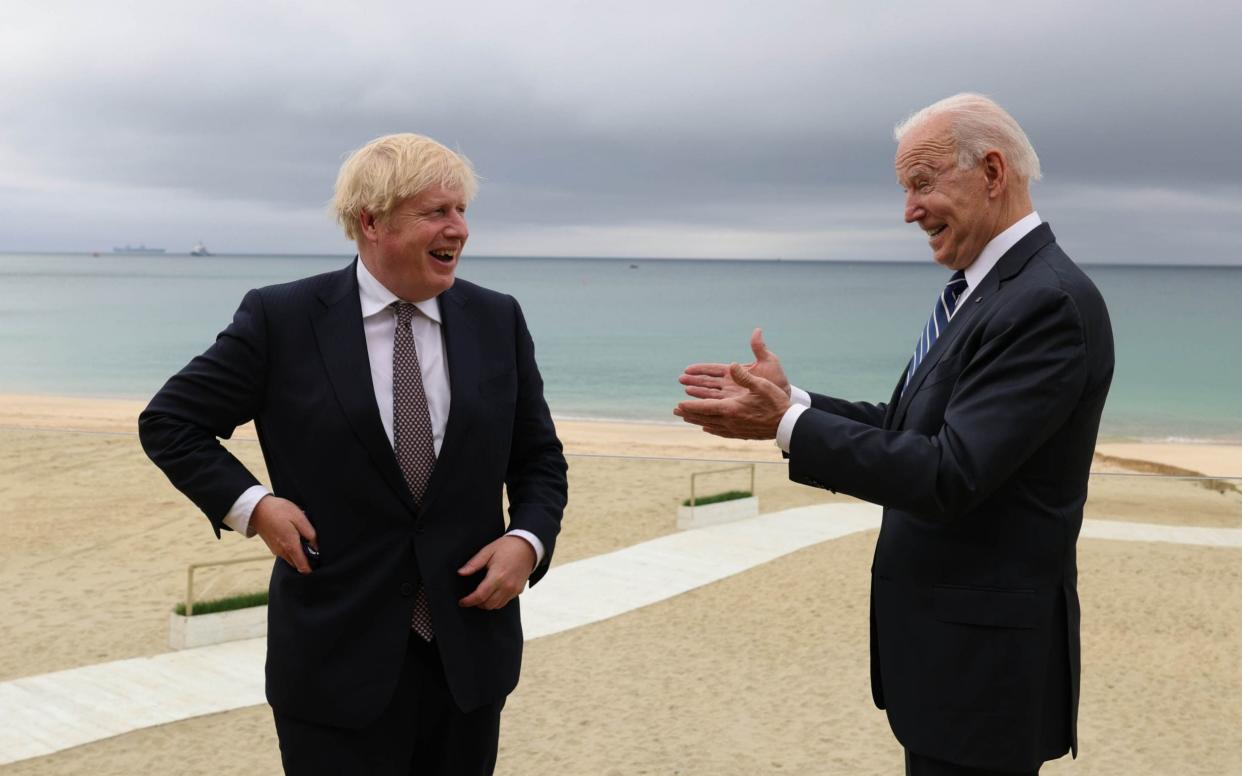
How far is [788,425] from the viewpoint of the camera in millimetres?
2457

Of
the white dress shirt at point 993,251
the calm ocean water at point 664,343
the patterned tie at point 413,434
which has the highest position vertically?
the white dress shirt at point 993,251

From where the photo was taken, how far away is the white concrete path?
6.17m

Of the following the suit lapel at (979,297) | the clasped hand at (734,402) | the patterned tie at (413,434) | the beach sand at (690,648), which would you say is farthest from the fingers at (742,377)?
the beach sand at (690,648)

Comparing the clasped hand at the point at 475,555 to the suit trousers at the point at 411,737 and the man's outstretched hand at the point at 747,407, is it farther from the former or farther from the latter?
the man's outstretched hand at the point at 747,407

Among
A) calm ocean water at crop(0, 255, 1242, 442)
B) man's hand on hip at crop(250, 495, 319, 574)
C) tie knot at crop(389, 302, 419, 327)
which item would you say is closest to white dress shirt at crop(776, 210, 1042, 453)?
tie knot at crop(389, 302, 419, 327)

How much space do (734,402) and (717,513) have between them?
987 cm

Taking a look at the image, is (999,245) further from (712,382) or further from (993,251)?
(712,382)

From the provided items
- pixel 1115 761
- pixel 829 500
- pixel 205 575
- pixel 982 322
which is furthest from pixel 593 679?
pixel 829 500

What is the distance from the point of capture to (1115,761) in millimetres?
5926

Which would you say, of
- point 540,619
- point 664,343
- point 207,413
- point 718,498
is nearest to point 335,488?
point 207,413

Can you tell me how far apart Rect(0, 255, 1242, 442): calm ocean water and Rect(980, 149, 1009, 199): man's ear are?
31.8 metres

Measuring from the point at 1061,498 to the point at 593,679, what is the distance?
5.03 meters

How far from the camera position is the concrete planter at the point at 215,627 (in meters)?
7.57

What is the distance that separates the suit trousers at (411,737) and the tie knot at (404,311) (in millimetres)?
762
